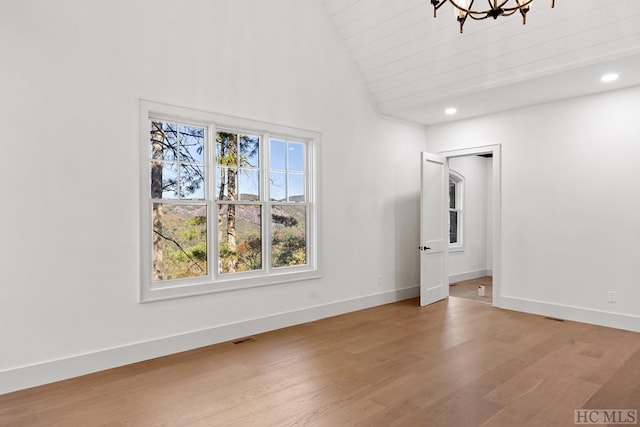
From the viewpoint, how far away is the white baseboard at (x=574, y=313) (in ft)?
14.6

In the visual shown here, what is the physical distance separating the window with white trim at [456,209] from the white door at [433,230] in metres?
1.76

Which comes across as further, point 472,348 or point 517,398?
point 472,348

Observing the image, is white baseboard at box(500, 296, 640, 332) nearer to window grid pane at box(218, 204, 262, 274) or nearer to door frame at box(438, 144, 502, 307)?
door frame at box(438, 144, 502, 307)

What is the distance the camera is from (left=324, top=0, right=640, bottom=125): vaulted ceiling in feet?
12.0

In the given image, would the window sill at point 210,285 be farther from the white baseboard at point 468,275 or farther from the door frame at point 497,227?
the white baseboard at point 468,275

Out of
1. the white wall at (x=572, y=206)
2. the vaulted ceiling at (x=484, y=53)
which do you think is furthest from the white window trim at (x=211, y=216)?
the white wall at (x=572, y=206)

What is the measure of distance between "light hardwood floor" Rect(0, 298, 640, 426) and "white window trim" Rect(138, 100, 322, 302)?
0.61m

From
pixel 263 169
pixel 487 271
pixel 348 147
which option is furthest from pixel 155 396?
pixel 487 271

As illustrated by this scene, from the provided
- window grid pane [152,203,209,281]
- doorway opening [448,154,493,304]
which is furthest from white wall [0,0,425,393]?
doorway opening [448,154,493,304]

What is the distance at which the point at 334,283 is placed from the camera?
17.0 ft

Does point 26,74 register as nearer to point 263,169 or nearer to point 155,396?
point 263,169

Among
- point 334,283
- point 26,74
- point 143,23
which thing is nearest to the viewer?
point 26,74

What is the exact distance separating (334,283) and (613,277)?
10.7 feet

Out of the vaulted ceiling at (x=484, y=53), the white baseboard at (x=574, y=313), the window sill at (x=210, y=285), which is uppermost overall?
the vaulted ceiling at (x=484, y=53)
